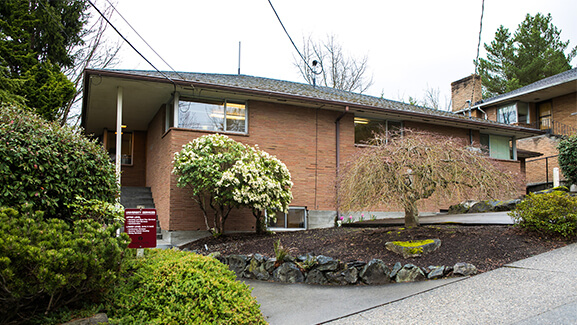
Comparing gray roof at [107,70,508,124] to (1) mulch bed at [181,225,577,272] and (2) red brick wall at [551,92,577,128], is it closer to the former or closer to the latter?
(1) mulch bed at [181,225,577,272]

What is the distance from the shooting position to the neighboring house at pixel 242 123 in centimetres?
1070

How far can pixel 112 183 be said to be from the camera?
19.3 ft

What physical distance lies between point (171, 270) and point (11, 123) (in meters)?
2.66

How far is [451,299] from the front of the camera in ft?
16.8

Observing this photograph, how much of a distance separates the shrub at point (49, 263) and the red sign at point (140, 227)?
1.22 m

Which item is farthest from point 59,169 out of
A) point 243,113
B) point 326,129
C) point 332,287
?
point 326,129

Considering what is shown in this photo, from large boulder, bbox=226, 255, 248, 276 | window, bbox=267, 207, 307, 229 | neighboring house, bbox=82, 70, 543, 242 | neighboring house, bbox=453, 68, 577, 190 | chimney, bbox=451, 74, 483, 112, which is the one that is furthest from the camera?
chimney, bbox=451, 74, 483, 112

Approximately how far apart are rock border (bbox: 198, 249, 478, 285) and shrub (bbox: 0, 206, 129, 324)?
295 centimetres

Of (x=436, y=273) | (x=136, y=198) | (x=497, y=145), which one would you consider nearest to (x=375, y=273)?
(x=436, y=273)

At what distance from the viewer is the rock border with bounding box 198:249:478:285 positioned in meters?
6.06

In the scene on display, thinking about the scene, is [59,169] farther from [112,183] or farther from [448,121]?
[448,121]

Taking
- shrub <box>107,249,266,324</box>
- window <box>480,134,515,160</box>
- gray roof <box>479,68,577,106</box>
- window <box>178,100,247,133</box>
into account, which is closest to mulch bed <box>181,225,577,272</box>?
shrub <box>107,249,266,324</box>

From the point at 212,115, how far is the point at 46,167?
7.05 m

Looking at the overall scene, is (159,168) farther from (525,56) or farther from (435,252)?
(525,56)
